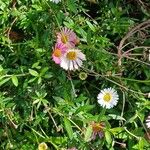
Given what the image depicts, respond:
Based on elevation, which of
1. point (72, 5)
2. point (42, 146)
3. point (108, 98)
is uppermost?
point (72, 5)

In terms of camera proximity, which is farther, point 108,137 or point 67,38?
point 67,38

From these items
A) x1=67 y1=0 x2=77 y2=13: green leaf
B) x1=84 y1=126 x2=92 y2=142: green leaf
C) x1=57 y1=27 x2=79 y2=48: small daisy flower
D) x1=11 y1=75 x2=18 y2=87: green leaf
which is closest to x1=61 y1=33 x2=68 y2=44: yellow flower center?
x1=57 y1=27 x2=79 y2=48: small daisy flower

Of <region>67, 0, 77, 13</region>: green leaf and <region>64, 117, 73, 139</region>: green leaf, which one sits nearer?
<region>64, 117, 73, 139</region>: green leaf

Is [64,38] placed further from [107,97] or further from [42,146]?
[42,146]

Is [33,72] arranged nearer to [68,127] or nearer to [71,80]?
[71,80]

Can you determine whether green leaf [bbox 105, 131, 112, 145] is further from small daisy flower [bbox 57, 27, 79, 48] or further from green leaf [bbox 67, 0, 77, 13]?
green leaf [bbox 67, 0, 77, 13]

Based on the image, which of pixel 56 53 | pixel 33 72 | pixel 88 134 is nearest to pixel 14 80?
pixel 33 72

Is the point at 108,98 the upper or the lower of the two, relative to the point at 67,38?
lower

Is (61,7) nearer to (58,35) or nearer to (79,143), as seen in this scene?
(58,35)
